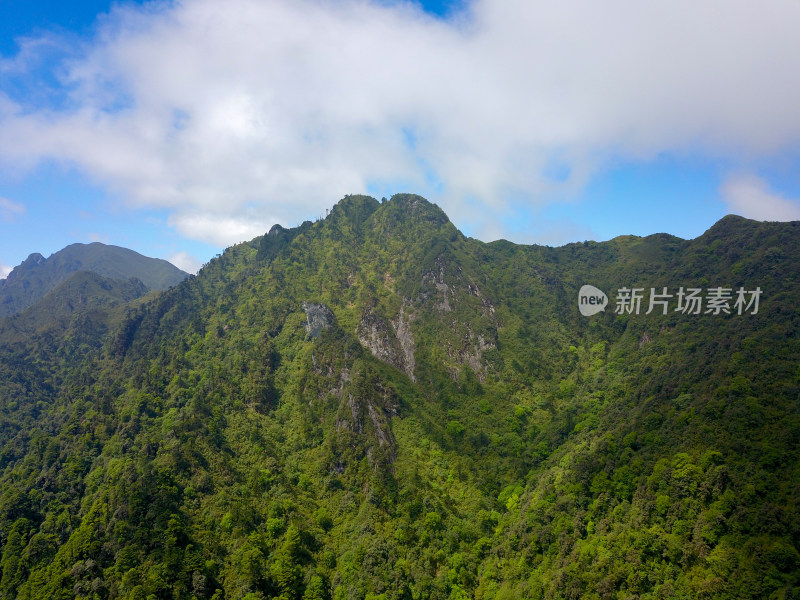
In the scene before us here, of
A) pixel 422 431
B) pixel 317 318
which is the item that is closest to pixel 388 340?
pixel 317 318

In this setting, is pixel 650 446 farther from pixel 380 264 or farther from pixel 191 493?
pixel 380 264

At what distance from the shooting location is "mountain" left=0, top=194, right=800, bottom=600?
5797cm

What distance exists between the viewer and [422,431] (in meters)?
107

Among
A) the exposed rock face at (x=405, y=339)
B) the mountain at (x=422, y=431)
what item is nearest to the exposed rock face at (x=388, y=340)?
the exposed rock face at (x=405, y=339)

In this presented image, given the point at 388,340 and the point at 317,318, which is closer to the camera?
the point at 317,318

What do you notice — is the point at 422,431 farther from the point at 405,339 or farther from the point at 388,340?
the point at 405,339

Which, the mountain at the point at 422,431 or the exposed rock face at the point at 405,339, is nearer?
the mountain at the point at 422,431

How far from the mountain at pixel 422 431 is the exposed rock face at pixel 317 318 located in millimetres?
1031

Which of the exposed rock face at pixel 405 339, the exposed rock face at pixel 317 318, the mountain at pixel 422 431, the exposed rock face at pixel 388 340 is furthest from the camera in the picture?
the exposed rock face at pixel 388 340

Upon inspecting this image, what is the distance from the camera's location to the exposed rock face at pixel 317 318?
130500 mm

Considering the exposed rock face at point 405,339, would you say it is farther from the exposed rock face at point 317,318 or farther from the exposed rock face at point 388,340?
the exposed rock face at point 317,318

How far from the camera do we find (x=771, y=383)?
66562mm

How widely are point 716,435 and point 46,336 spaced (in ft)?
725

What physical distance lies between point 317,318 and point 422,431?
48.1m
